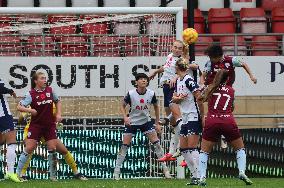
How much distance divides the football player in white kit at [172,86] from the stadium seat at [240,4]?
958cm

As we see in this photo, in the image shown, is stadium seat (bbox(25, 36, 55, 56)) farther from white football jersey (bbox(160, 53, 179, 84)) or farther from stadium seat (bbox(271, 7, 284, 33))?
stadium seat (bbox(271, 7, 284, 33))

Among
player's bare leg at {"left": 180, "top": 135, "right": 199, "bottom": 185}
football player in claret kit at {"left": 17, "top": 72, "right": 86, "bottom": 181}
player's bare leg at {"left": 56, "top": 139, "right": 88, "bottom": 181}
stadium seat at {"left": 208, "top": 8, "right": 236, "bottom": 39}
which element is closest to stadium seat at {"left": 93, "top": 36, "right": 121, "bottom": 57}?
football player in claret kit at {"left": 17, "top": 72, "right": 86, "bottom": 181}

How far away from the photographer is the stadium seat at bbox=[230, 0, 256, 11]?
28.1 m

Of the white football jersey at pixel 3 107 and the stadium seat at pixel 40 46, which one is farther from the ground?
the stadium seat at pixel 40 46

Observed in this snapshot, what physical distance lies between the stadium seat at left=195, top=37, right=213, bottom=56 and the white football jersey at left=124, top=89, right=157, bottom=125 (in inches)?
238

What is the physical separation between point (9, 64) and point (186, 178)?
3874mm

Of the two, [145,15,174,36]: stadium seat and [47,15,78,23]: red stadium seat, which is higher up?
[47,15,78,23]: red stadium seat

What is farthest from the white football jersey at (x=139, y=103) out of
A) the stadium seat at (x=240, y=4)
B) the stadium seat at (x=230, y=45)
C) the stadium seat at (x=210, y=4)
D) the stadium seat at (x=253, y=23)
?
the stadium seat at (x=240, y=4)

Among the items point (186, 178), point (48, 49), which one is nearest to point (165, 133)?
point (186, 178)

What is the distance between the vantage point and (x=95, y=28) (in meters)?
21.0

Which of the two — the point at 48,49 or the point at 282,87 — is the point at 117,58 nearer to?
the point at 48,49

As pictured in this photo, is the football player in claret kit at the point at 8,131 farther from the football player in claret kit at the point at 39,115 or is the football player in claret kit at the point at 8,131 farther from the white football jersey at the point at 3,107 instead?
the football player in claret kit at the point at 39,115

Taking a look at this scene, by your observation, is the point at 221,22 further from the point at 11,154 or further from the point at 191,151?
the point at 191,151

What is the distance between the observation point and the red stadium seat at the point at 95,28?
68.3 ft
